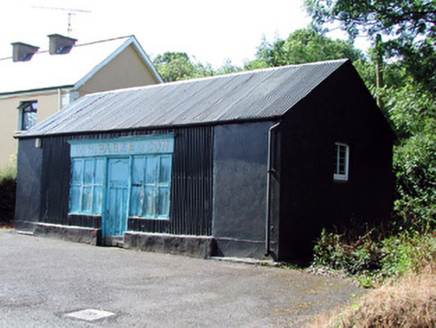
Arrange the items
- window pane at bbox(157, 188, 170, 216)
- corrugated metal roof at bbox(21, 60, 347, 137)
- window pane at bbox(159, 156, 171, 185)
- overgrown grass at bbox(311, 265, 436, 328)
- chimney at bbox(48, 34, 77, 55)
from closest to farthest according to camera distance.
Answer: overgrown grass at bbox(311, 265, 436, 328), corrugated metal roof at bbox(21, 60, 347, 137), window pane at bbox(157, 188, 170, 216), window pane at bbox(159, 156, 171, 185), chimney at bbox(48, 34, 77, 55)

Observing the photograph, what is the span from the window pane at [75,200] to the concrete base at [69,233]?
56 centimetres

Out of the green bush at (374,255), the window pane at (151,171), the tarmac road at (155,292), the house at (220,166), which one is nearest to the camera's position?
the tarmac road at (155,292)

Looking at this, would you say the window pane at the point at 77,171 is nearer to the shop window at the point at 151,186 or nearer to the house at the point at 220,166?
the house at the point at 220,166

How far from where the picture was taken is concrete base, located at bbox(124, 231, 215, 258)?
1250cm

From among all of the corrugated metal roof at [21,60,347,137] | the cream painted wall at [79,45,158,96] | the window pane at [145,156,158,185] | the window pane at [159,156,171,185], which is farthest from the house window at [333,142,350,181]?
the cream painted wall at [79,45,158,96]

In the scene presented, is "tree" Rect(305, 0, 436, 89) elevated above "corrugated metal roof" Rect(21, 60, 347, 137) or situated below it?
above

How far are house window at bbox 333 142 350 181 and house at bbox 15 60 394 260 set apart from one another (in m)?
0.03

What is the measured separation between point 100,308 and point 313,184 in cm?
654

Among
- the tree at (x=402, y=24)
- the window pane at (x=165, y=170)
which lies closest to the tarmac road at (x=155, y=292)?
the window pane at (x=165, y=170)

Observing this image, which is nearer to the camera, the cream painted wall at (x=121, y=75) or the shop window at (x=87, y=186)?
the shop window at (x=87, y=186)

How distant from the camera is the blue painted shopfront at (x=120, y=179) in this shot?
552 inches

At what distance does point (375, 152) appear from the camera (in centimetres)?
1551

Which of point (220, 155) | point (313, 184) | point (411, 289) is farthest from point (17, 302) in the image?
point (313, 184)

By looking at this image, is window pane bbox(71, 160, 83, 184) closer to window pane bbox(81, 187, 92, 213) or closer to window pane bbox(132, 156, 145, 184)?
window pane bbox(81, 187, 92, 213)
